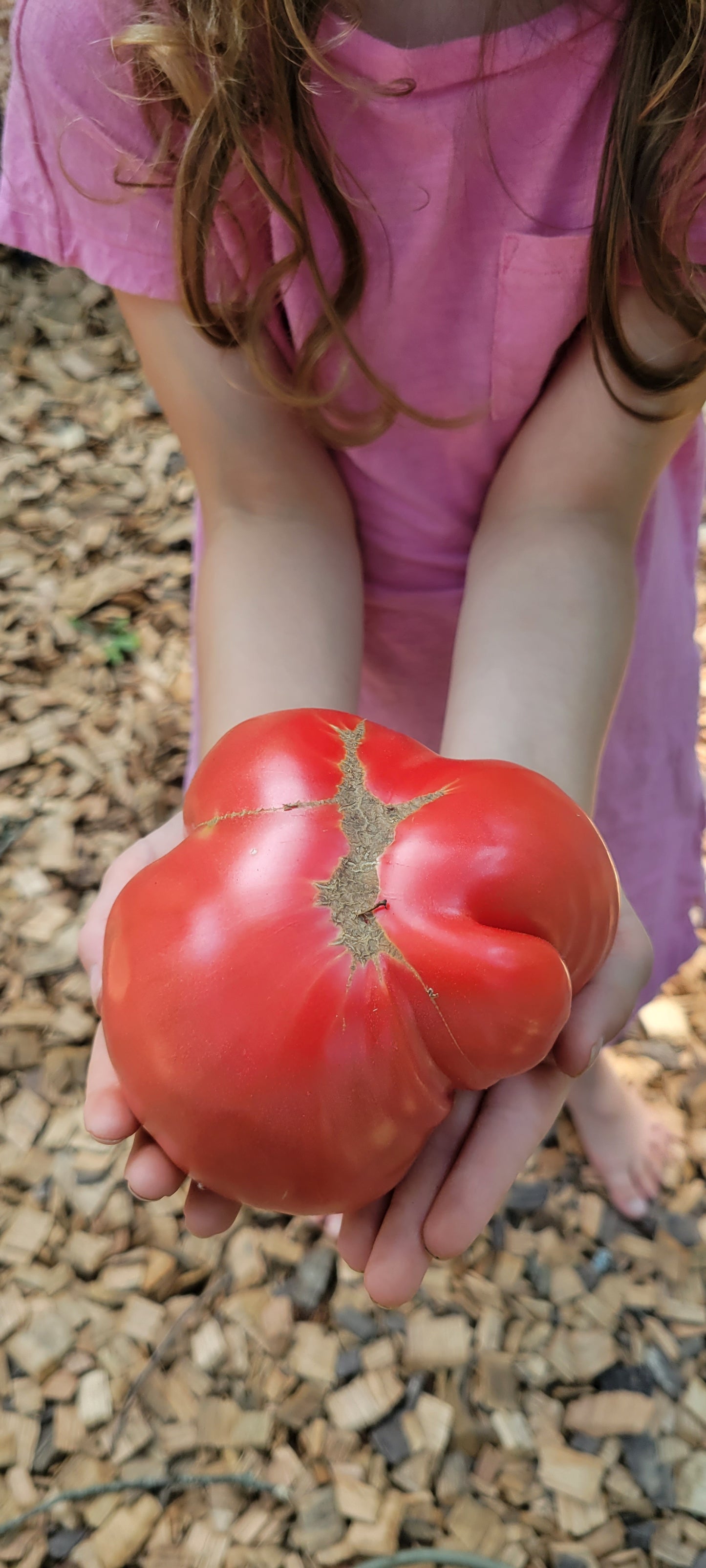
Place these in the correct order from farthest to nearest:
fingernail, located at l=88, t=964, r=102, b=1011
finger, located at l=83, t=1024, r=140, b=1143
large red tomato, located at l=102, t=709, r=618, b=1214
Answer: fingernail, located at l=88, t=964, r=102, b=1011
finger, located at l=83, t=1024, r=140, b=1143
large red tomato, located at l=102, t=709, r=618, b=1214

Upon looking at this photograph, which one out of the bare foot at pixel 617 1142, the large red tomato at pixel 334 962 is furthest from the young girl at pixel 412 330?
the bare foot at pixel 617 1142

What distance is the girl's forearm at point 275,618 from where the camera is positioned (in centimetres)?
82

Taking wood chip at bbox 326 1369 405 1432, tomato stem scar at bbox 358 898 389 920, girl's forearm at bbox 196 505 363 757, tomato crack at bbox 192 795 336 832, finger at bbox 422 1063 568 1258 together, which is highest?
tomato crack at bbox 192 795 336 832

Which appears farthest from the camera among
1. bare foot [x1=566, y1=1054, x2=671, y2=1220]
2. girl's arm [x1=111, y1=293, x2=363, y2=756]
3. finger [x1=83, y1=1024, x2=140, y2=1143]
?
bare foot [x1=566, y1=1054, x2=671, y2=1220]

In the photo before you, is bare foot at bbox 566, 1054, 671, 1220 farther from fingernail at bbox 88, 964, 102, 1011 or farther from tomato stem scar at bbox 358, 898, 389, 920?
tomato stem scar at bbox 358, 898, 389, 920

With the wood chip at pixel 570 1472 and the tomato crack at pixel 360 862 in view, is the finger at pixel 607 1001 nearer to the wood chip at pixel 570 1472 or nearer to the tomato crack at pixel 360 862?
the tomato crack at pixel 360 862

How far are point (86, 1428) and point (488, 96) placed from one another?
1141mm

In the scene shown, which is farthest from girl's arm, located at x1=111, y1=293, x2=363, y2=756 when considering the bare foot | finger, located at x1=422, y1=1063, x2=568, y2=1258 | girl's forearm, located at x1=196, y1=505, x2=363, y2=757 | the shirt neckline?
the bare foot

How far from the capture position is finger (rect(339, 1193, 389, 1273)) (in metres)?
0.65

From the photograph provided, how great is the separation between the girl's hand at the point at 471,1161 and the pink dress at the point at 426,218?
0.44 metres

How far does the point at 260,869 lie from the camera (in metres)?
0.51

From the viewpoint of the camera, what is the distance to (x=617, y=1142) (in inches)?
47.7

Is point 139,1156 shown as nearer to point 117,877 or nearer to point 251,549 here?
point 117,877

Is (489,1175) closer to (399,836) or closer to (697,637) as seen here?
(399,836)
